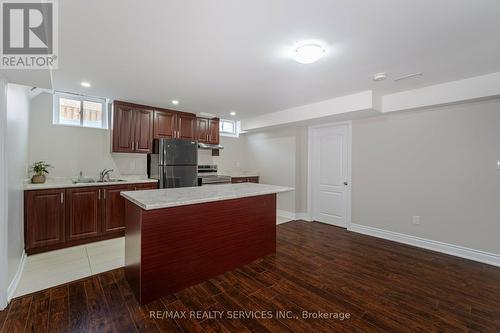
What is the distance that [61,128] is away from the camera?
3.66m

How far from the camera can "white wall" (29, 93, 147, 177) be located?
3455 mm

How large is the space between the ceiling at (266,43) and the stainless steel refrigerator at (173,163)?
1.15 metres

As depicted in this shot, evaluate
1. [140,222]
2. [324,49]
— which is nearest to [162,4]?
[324,49]

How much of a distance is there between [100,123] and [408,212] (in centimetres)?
564

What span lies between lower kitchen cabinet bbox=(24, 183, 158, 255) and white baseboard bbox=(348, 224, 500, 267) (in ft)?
13.9

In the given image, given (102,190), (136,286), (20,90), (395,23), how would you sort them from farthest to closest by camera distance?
(102,190), (20,90), (136,286), (395,23)

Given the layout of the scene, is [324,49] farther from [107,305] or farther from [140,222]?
[107,305]

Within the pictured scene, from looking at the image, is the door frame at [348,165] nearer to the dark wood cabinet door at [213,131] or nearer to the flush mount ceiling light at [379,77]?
the flush mount ceiling light at [379,77]

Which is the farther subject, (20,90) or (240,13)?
(20,90)

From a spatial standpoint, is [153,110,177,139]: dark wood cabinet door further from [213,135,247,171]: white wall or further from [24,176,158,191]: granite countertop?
[213,135,247,171]: white wall

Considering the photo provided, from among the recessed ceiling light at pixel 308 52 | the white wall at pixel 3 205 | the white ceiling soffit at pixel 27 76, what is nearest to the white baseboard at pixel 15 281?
the white wall at pixel 3 205

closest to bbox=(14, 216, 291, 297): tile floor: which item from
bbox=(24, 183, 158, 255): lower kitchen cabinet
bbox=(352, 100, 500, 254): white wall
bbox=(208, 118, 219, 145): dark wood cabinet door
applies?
bbox=(24, 183, 158, 255): lower kitchen cabinet

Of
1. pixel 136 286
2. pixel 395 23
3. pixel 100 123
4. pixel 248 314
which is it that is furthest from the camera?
pixel 100 123

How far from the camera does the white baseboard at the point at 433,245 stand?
2985 mm
